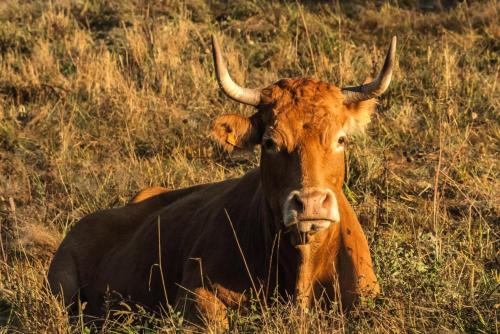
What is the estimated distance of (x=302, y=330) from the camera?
6109 mm

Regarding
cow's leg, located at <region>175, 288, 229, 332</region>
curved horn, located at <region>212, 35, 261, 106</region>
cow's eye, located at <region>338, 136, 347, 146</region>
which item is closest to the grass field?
cow's leg, located at <region>175, 288, 229, 332</region>

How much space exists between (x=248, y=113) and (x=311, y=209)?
4.64m

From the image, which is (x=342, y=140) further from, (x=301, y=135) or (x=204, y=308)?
(x=204, y=308)

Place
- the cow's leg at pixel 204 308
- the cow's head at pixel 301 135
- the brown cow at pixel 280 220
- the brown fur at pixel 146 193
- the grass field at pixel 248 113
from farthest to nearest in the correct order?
the brown fur at pixel 146 193 → the grass field at pixel 248 113 → the cow's leg at pixel 204 308 → the brown cow at pixel 280 220 → the cow's head at pixel 301 135

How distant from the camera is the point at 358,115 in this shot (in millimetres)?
6977

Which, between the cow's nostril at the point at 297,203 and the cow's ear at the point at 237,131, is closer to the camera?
the cow's nostril at the point at 297,203

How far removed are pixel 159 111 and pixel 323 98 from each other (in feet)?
Answer: 15.5

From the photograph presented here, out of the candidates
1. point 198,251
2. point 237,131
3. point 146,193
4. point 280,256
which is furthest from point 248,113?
point 280,256

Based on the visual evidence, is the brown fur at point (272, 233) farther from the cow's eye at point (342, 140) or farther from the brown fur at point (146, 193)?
the brown fur at point (146, 193)

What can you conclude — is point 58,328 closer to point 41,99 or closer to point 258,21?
point 41,99

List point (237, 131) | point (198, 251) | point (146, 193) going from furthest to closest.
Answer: point (146, 193) < point (198, 251) < point (237, 131)

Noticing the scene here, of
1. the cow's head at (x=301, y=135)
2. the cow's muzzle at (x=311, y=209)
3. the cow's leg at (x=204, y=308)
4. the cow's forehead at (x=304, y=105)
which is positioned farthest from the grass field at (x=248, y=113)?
the cow's forehead at (x=304, y=105)

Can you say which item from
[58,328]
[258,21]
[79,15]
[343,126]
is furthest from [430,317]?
[79,15]

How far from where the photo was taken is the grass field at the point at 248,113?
6895 millimetres
